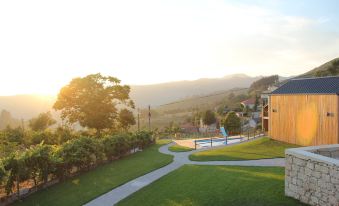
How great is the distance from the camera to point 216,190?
37.1ft

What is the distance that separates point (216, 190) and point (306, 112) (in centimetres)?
1238

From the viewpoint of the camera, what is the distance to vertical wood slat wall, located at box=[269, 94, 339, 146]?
63.0ft

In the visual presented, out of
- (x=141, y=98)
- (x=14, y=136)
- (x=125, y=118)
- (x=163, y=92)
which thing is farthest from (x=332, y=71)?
(x=163, y=92)

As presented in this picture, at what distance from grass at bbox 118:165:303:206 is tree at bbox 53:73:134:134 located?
21.0 m

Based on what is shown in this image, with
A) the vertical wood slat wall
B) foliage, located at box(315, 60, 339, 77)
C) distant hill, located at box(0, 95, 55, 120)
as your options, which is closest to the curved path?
the vertical wood slat wall

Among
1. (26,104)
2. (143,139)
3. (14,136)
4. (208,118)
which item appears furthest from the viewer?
(26,104)

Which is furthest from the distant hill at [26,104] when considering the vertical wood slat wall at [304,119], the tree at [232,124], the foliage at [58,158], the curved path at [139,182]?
the curved path at [139,182]

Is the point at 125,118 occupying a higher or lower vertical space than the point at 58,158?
higher

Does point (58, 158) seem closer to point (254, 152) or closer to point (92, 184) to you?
point (92, 184)

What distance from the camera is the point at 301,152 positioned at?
8.90 metres

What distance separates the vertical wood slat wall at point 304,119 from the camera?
63.0ft

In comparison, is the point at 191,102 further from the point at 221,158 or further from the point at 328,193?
the point at 328,193

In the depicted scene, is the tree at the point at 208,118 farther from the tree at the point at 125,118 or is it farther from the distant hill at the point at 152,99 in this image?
the distant hill at the point at 152,99

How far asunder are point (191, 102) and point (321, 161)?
10339cm
